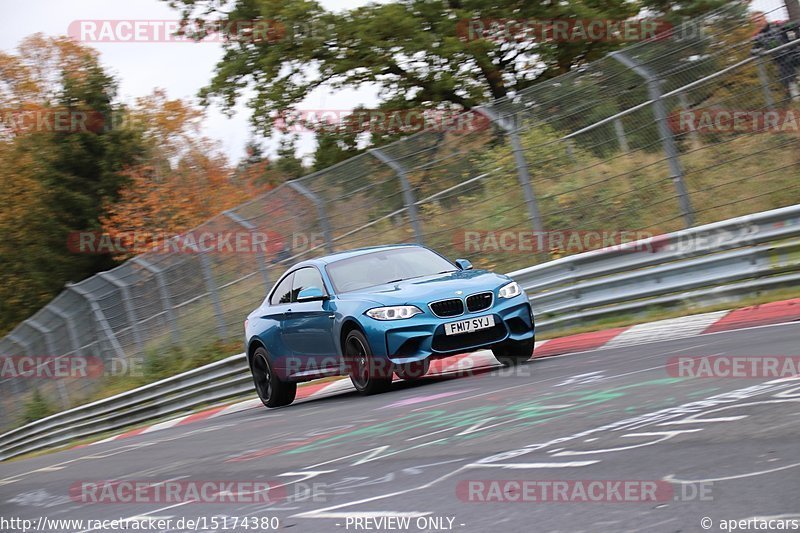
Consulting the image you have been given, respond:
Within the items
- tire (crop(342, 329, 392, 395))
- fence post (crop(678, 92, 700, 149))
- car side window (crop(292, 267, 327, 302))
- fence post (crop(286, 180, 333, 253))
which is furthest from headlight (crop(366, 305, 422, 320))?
fence post (crop(286, 180, 333, 253))

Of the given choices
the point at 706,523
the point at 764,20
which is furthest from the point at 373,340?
the point at 706,523

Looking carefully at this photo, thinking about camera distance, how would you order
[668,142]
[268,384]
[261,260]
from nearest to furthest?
[668,142]
[268,384]
[261,260]

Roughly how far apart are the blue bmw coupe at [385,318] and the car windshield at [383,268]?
0.03ft

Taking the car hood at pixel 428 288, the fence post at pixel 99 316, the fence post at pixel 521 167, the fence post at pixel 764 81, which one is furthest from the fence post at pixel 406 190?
the fence post at pixel 99 316

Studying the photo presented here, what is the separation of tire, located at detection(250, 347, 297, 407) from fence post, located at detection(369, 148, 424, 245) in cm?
353

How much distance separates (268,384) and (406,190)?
4002 mm

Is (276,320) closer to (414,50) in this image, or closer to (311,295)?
(311,295)

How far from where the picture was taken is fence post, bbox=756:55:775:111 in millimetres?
12312

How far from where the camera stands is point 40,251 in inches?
1903

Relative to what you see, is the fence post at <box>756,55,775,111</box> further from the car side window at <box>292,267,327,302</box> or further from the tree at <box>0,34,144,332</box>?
the tree at <box>0,34,144,332</box>

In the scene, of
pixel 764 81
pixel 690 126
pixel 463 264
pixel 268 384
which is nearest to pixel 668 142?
pixel 690 126

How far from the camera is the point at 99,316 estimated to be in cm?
2306

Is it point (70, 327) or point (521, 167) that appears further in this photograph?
point (70, 327)

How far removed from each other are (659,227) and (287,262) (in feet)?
22.3
